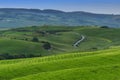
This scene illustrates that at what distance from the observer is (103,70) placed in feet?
243

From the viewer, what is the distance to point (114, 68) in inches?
3017

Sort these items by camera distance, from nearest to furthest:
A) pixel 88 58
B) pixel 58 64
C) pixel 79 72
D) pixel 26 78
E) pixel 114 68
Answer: pixel 26 78 → pixel 79 72 → pixel 114 68 → pixel 58 64 → pixel 88 58

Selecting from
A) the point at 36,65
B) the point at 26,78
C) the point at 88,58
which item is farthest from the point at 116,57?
the point at 26,78

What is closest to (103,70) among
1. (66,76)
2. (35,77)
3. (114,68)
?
(114,68)

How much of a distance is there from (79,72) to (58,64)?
13117 mm

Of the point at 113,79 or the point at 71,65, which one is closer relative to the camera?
the point at 113,79

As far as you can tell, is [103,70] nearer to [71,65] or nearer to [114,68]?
[114,68]

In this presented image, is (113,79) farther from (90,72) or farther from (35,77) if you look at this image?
(35,77)

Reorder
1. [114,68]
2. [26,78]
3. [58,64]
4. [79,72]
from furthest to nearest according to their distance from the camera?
[58,64] < [114,68] < [79,72] < [26,78]

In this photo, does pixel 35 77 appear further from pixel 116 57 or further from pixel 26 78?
pixel 116 57

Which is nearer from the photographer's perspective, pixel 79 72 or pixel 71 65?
pixel 79 72

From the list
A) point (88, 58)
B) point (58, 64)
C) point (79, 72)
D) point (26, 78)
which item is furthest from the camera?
point (88, 58)

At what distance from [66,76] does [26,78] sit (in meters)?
7.63

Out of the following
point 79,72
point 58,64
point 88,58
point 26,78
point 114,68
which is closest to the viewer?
point 26,78
